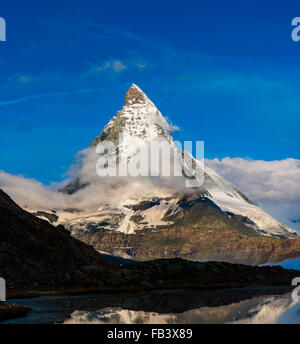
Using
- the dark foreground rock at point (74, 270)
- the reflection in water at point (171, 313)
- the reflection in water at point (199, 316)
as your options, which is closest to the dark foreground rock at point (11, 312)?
the reflection in water at point (171, 313)

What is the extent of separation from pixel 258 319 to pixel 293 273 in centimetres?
13074

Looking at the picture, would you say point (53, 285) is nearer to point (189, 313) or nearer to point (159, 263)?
point (159, 263)

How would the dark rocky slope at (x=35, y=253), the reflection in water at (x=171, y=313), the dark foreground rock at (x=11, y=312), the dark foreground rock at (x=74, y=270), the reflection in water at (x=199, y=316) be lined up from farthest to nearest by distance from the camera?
the dark rocky slope at (x=35, y=253) → the dark foreground rock at (x=74, y=270) → the dark foreground rock at (x=11, y=312) → the reflection in water at (x=171, y=313) → the reflection in water at (x=199, y=316)

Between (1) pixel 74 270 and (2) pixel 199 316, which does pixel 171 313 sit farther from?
(1) pixel 74 270

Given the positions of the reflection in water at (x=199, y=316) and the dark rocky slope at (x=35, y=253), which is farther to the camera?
the dark rocky slope at (x=35, y=253)

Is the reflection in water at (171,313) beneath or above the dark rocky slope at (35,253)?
beneath

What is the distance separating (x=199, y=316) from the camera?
6719cm

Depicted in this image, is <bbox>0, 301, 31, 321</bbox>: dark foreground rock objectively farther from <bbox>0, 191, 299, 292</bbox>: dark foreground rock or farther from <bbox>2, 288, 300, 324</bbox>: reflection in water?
<bbox>0, 191, 299, 292</bbox>: dark foreground rock

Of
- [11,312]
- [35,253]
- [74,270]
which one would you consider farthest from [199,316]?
[35,253]

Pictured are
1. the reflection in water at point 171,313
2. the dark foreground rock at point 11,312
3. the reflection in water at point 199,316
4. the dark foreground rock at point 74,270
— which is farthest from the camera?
the dark foreground rock at point 74,270

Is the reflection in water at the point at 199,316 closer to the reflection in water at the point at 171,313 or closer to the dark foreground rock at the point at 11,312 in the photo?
the reflection in water at the point at 171,313

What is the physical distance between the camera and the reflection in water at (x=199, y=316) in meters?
62.3

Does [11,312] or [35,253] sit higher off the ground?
[35,253]

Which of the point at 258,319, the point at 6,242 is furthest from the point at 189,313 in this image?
the point at 6,242
